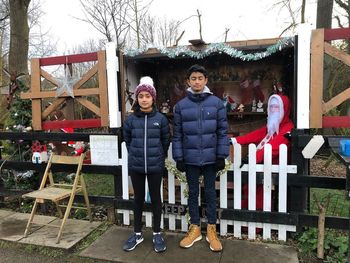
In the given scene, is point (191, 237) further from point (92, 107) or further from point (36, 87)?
point (36, 87)

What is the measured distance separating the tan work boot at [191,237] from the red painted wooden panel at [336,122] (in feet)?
5.87

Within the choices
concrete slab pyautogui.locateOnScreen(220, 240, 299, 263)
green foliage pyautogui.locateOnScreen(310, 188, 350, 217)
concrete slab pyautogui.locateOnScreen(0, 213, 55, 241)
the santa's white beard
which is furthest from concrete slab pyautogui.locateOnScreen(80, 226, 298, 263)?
the santa's white beard

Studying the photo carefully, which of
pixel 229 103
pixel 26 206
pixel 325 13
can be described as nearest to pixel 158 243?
pixel 26 206

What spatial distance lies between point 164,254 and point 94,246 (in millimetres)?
830

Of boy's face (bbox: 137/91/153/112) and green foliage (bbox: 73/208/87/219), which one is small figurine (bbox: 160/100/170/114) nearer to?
green foliage (bbox: 73/208/87/219)

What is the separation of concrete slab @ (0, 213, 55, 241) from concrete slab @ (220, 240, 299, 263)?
2.48 metres

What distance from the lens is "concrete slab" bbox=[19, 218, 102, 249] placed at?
398 centimetres

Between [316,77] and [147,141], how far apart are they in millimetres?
1898

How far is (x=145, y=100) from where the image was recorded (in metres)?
3.62

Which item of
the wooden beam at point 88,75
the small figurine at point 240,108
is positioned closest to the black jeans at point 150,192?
the wooden beam at point 88,75

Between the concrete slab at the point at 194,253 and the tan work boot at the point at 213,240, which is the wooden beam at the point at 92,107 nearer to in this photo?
the concrete slab at the point at 194,253

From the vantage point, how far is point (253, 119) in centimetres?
592

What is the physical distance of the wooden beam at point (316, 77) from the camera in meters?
3.61

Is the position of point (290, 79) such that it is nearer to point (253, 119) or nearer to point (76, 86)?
point (253, 119)
